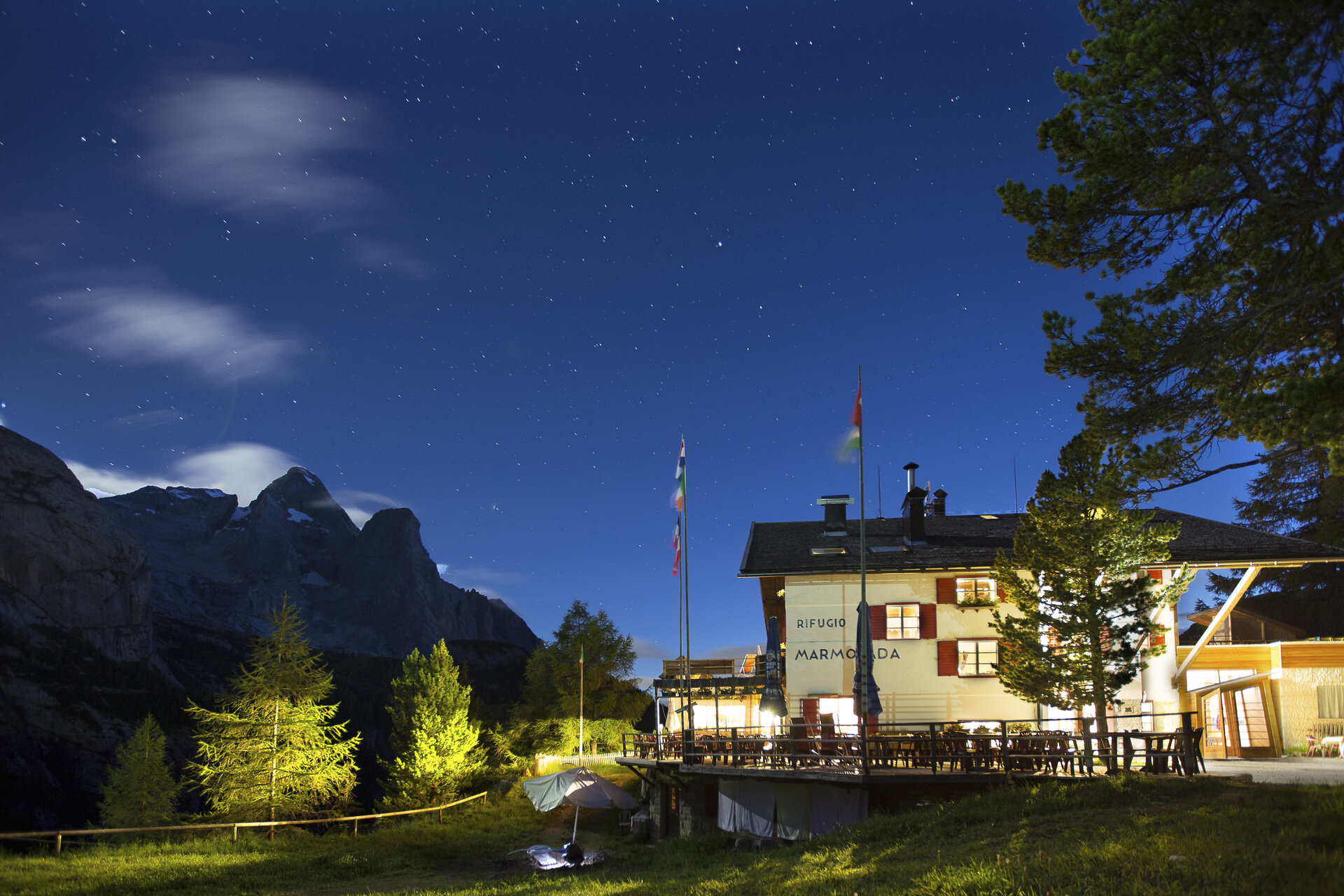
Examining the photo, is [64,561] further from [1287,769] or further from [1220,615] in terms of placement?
[1287,769]

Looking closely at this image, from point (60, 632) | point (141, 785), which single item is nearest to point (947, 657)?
point (141, 785)

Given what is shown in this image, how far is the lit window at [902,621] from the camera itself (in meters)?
29.5

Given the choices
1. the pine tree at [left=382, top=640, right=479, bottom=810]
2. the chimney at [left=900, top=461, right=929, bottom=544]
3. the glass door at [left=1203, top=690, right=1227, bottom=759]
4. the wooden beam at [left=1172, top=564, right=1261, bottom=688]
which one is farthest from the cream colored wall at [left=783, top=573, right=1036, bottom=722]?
the pine tree at [left=382, top=640, right=479, bottom=810]

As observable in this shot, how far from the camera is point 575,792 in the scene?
84.5 feet

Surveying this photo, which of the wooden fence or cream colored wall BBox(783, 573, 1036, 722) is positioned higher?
cream colored wall BBox(783, 573, 1036, 722)

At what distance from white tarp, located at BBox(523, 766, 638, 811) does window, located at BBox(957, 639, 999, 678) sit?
37.8ft

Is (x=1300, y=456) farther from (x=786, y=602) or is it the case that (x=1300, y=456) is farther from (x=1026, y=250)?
(x=1026, y=250)

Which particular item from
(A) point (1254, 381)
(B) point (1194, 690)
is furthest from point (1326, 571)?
(A) point (1254, 381)

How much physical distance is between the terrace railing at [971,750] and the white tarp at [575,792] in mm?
2209

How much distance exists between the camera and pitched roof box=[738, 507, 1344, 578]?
90.0 feet

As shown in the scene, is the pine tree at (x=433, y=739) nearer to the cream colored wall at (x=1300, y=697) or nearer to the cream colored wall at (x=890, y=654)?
the cream colored wall at (x=890, y=654)

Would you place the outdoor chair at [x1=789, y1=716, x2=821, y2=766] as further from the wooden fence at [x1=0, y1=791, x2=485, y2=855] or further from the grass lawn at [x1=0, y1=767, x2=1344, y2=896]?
the wooden fence at [x1=0, y1=791, x2=485, y2=855]

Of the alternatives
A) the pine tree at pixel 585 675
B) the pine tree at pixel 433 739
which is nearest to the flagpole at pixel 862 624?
the pine tree at pixel 433 739

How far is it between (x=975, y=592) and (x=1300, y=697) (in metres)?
10.9
